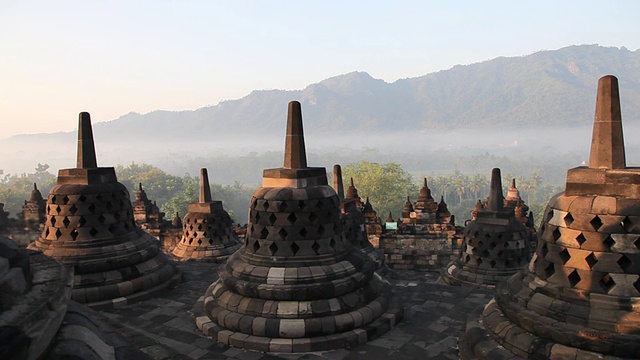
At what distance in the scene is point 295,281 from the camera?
7.26 m

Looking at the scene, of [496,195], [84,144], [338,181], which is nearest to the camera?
[84,144]

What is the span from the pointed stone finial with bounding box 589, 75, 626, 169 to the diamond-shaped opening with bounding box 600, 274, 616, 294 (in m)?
1.39

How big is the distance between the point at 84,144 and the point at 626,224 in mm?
10504

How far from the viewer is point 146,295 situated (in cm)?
947

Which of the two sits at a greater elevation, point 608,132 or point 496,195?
point 608,132

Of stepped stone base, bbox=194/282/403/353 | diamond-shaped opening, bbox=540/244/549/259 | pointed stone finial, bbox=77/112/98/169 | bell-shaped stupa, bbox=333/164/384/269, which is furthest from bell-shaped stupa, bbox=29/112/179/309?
diamond-shaped opening, bbox=540/244/549/259

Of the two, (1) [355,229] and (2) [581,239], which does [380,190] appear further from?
(2) [581,239]

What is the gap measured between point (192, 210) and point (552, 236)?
13296 millimetres

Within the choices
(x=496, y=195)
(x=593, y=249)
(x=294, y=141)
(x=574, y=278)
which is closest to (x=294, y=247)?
(x=294, y=141)

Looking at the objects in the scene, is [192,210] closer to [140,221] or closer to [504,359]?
[140,221]

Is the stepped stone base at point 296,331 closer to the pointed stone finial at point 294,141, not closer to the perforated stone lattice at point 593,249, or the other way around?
the pointed stone finial at point 294,141

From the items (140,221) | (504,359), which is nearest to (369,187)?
(140,221)

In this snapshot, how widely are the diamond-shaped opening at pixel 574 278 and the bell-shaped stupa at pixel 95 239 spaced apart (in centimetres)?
837

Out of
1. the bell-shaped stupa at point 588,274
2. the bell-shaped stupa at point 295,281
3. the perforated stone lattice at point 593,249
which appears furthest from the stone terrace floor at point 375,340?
the perforated stone lattice at point 593,249
